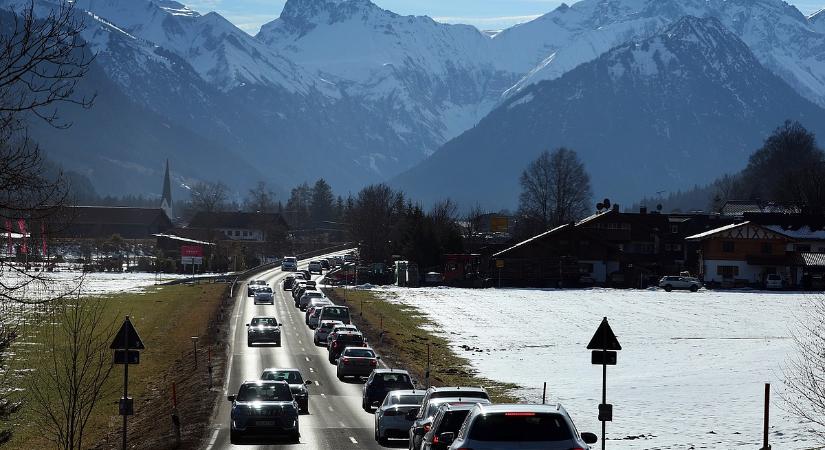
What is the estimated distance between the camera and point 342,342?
177 ft

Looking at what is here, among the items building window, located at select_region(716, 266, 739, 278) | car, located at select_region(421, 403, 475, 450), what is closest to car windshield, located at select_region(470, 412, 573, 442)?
car, located at select_region(421, 403, 475, 450)

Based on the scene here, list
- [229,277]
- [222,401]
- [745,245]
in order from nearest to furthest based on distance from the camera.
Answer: [222,401]
[745,245]
[229,277]

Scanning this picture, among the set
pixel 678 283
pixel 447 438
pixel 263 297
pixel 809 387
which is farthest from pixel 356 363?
pixel 678 283

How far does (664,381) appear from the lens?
43281mm

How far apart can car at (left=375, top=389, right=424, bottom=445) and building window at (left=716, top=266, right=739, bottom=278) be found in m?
96.5

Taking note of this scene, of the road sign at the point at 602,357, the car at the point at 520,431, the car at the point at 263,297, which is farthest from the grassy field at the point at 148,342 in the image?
the car at the point at 520,431

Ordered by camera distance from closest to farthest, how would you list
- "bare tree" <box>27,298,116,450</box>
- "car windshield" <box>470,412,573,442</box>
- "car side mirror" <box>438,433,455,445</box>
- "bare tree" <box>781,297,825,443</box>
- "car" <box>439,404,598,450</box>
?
"car" <box>439,404,598,450</box> < "car windshield" <box>470,412,573,442</box> < "car side mirror" <box>438,433,455,445</box> < "bare tree" <box>781,297,825,443</box> < "bare tree" <box>27,298,116,450</box>

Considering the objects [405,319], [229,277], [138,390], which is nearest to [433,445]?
[138,390]

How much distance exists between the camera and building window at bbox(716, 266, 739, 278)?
12244 cm

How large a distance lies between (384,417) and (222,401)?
37.0ft

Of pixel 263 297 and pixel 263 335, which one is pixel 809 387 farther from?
pixel 263 297

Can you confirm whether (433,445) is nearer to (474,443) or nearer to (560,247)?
(474,443)

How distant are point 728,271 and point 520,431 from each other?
4322 inches

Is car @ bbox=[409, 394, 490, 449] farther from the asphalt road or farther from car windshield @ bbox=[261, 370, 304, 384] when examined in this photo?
car windshield @ bbox=[261, 370, 304, 384]
